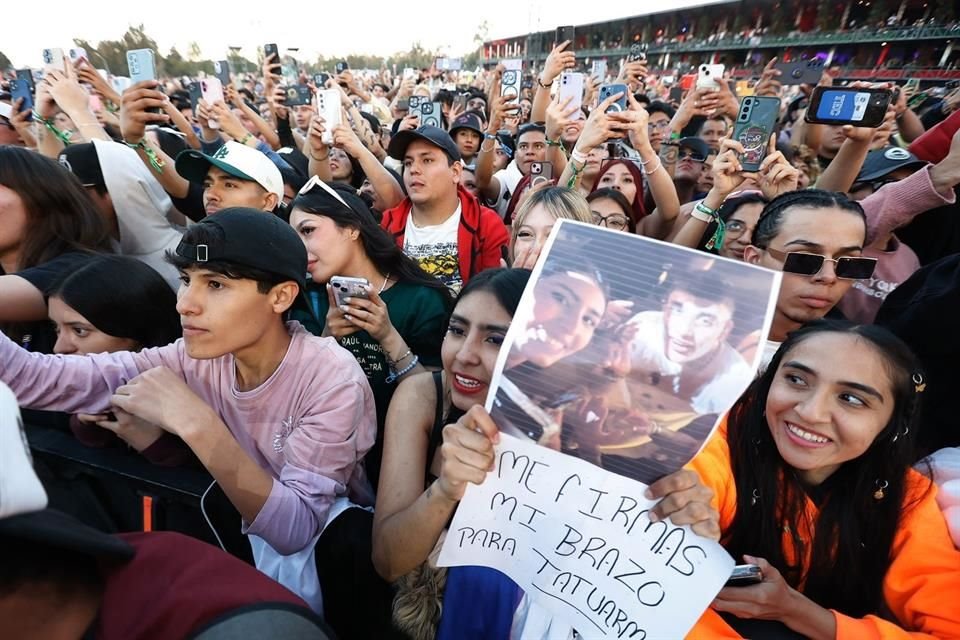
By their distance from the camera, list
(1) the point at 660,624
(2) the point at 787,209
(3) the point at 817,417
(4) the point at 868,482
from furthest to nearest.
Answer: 1. (2) the point at 787,209
2. (4) the point at 868,482
3. (3) the point at 817,417
4. (1) the point at 660,624

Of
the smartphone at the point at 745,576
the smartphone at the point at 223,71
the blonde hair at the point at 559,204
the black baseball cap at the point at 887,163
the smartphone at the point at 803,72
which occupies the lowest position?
the smartphone at the point at 745,576

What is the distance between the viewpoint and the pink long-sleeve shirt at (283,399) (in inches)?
61.0

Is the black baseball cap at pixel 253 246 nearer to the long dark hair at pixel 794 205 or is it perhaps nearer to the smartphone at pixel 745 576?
the smartphone at pixel 745 576

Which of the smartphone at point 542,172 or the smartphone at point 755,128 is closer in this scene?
the smartphone at point 755,128

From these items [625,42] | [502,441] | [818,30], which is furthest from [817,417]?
[625,42]

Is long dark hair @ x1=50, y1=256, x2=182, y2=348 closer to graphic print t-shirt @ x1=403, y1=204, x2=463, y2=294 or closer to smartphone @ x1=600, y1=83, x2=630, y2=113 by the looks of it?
graphic print t-shirt @ x1=403, y1=204, x2=463, y2=294

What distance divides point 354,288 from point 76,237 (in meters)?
1.55

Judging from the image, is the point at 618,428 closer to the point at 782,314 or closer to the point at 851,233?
the point at 782,314

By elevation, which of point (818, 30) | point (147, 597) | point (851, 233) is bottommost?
point (147, 597)

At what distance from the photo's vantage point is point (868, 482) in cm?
137

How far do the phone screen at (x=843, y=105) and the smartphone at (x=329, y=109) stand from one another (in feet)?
9.98

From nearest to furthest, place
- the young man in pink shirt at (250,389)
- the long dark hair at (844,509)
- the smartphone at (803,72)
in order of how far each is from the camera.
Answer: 1. the long dark hair at (844,509)
2. the young man in pink shirt at (250,389)
3. the smartphone at (803,72)

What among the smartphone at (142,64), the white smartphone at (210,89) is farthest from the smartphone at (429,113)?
the smartphone at (142,64)

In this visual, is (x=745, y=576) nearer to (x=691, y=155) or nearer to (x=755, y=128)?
(x=755, y=128)
